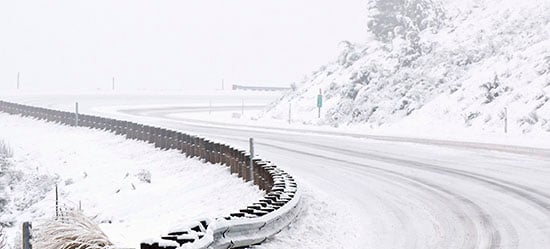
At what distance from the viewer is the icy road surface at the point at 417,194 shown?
8.13 meters

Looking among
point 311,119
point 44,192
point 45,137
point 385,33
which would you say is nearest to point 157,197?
point 44,192

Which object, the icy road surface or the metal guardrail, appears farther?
the icy road surface

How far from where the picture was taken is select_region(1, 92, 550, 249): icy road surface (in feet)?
26.7

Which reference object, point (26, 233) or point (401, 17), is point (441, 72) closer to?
point (401, 17)

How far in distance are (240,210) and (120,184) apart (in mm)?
10654

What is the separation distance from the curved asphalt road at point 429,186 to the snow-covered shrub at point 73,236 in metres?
2.65

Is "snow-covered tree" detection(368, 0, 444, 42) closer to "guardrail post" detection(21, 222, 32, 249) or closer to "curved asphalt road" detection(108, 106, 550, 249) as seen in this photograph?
"curved asphalt road" detection(108, 106, 550, 249)

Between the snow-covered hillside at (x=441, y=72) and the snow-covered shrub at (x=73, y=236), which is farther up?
the snow-covered hillside at (x=441, y=72)

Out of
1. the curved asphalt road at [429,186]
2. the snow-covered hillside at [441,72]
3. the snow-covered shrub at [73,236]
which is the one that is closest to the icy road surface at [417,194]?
the curved asphalt road at [429,186]

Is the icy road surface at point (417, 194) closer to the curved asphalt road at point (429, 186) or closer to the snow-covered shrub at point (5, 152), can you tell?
the curved asphalt road at point (429, 186)

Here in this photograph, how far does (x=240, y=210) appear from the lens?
777cm

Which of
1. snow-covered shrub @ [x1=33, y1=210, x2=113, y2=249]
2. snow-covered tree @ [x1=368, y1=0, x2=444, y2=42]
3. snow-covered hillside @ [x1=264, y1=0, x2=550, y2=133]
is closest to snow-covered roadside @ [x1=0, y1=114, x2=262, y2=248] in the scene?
snow-covered shrub @ [x1=33, y1=210, x2=113, y2=249]

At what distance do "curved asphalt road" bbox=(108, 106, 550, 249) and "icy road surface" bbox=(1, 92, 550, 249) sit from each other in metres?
0.01

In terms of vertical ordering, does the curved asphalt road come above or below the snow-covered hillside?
below
